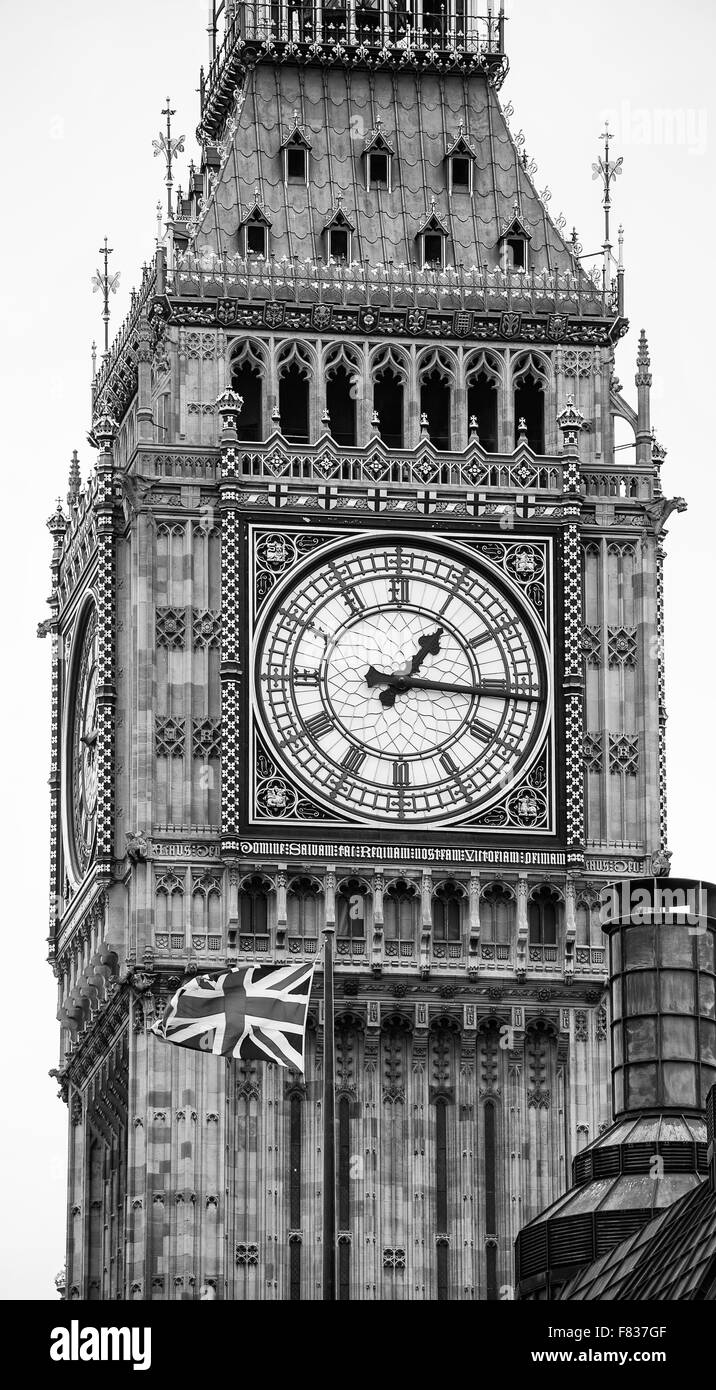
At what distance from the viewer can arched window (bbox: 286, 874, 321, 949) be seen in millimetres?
77500

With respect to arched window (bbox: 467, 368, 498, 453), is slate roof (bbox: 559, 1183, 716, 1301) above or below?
below

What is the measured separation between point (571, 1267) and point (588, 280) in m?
18.5

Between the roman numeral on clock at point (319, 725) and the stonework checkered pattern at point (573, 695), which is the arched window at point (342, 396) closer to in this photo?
the stonework checkered pattern at point (573, 695)

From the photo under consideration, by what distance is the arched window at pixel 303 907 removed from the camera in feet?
254

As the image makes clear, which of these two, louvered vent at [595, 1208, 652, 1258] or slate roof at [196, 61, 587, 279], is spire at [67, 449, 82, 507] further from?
louvered vent at [595, 1208, 652, 1258]

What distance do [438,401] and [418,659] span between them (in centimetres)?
459

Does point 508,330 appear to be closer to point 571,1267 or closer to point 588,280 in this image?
point 588,280

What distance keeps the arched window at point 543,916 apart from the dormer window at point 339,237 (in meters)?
10.7

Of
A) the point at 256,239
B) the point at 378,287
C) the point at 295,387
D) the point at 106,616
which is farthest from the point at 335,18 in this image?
the point at 106,616

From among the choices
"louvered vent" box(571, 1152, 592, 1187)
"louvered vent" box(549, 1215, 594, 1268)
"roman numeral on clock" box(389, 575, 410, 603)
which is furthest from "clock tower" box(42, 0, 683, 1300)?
"louvered vent" box(549, 1215, 594, 1268)

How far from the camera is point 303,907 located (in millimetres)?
77688

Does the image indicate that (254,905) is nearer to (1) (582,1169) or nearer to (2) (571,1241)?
(1) (582,1169)

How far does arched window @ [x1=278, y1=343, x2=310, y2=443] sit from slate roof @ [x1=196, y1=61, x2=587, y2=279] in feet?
6.05
